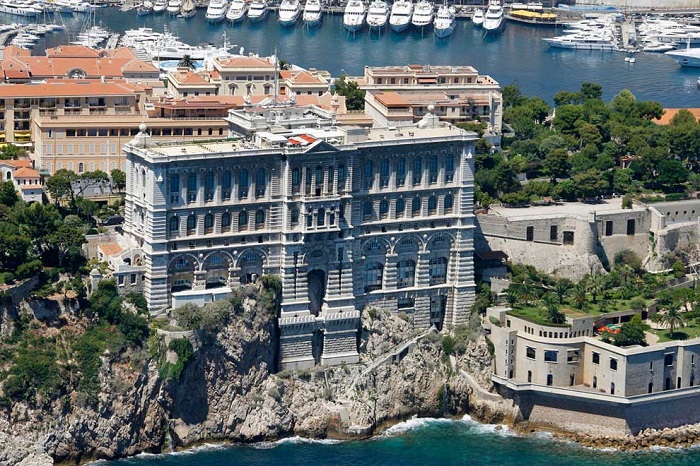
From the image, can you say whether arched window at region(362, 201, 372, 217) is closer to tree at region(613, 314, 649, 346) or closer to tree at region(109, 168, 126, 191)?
tree at region(613, 314, 649, 346)

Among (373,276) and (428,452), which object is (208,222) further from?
(428,452)

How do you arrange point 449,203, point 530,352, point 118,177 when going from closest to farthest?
1. point 530,352
2. point 449,203
3. point 118,177

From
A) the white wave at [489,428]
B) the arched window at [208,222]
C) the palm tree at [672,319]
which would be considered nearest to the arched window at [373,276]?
the white wave at [489,428]

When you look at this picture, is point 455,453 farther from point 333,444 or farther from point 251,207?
point 251,207

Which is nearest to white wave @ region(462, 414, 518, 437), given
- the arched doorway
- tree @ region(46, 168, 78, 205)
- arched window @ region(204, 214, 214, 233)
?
the arched doorway

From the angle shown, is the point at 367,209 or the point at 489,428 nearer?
the point at 489,428

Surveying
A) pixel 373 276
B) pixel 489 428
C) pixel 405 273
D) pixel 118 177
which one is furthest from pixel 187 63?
pixel 489 428

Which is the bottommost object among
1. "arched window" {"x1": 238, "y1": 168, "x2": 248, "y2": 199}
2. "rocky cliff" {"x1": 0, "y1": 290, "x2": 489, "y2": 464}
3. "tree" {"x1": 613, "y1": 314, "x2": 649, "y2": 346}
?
"rocky cliff" {"x1": 0, "y1": 290, "x2": 489, "y2": 464}
